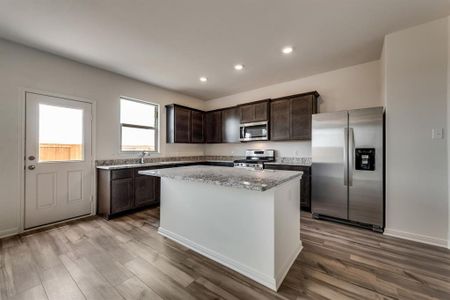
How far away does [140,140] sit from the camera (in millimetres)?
4441

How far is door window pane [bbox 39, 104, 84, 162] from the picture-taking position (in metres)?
3.08

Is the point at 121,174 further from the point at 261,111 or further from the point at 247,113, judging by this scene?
→ the point at 261,111

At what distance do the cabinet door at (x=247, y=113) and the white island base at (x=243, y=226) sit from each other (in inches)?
107

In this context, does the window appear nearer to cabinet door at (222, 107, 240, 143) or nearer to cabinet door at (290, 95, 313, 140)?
cabinet door at (222, 107, 240, 143)

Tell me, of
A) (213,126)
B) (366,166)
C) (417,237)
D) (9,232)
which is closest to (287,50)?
(366,166)

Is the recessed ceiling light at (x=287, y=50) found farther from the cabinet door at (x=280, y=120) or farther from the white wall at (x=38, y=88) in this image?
the white wall at (x=38, y=88)

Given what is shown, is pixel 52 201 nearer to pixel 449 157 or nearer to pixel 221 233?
pixel 221 233

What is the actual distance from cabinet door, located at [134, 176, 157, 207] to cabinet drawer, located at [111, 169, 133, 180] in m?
0.17

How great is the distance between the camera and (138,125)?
14.4ft

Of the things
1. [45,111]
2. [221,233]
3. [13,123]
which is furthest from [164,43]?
[221,233]

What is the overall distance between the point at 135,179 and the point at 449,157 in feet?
15.4

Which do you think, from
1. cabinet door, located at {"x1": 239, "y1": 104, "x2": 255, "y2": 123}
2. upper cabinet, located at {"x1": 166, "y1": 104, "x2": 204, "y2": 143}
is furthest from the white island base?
cabinet door, located at {"x1": 239, "y1": 104, "x2": 255, "y2": 123}

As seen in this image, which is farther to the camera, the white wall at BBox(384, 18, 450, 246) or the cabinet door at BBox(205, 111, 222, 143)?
the cabinet door at BBox(205, 111, 222, 143)

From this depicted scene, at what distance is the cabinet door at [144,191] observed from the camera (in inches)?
149
